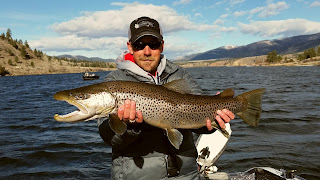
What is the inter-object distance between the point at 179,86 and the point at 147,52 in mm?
615

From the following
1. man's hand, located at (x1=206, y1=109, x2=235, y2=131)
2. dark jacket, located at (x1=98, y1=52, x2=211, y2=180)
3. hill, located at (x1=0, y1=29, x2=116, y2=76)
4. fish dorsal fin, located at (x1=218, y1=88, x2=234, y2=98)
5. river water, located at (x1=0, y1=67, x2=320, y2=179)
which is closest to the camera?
dark jacket, located at (x1=98, y1=52, x2=211, y2=180)

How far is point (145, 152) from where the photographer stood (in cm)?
348

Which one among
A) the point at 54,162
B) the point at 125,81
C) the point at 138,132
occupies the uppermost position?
the point at 125,81

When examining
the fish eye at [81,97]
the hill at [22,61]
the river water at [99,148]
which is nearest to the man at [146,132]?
the fish eye at [81,97]

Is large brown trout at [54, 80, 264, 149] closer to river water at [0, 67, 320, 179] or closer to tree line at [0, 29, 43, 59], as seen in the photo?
river water at [0, 67, 320, 179]

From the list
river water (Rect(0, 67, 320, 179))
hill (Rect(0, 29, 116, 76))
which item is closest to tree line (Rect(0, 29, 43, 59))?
hill (Rect(0, 29, 116, 76))

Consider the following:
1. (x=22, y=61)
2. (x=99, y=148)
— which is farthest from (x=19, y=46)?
(x=99, y=148)

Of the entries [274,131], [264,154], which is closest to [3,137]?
[264,154]

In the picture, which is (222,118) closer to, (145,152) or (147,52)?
(145,152)

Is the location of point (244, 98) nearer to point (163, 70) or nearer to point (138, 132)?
point (163, 70)

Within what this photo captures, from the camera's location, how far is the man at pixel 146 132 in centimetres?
329

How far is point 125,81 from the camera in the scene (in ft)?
11.3

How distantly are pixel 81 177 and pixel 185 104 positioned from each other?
673cm

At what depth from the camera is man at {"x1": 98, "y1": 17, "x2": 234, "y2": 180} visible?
3.29 m
